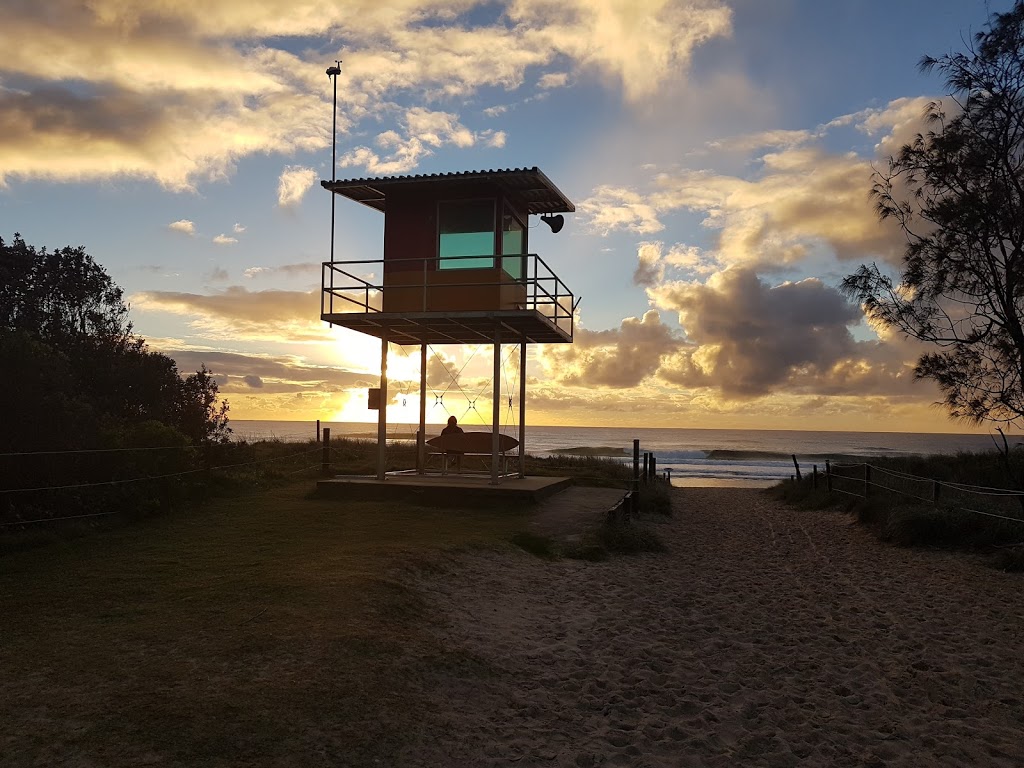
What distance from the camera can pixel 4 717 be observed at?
5008 mm

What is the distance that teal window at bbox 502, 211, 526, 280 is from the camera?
17.1 meters

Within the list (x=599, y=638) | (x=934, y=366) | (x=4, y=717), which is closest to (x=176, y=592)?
(x=4, y=717)

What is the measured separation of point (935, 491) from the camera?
633 inches

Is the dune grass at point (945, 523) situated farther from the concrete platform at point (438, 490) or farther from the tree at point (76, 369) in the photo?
the tree at point (76, 369)

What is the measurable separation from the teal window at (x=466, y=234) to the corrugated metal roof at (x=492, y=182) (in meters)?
0.58

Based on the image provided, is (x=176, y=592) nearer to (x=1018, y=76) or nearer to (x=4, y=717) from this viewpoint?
(x=4, y=717)

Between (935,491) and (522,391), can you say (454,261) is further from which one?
(935,491)

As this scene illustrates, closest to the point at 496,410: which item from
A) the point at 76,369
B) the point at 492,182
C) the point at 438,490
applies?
the point at 438,490

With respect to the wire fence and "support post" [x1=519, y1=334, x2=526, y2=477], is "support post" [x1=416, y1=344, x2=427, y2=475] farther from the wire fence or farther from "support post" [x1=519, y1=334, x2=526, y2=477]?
the wire fence

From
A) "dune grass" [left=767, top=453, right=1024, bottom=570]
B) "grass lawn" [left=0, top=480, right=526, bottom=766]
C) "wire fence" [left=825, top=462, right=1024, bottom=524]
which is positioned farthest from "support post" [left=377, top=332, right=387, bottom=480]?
"wire fence" [left=825, top=462, right=1024, bottom=524]

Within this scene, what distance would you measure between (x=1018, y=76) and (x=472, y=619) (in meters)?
15.4

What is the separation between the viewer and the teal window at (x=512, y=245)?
17.1m

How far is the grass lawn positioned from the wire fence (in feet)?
33.4

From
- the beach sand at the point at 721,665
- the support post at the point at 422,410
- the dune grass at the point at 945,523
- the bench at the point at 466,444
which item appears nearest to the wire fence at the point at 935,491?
the dune grass at the point at 945,523
